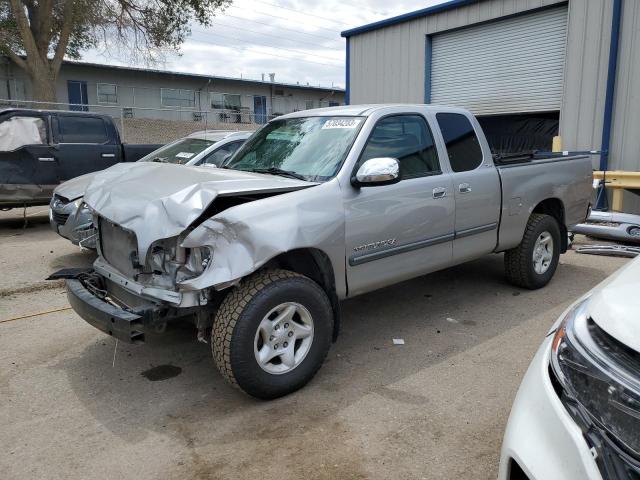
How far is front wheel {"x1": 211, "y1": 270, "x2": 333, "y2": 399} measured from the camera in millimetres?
3236

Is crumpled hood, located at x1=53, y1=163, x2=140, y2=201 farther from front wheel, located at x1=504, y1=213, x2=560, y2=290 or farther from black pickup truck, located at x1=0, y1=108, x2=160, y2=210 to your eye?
front wheel, located at x1=504, y1=213, x2=560, y2=290

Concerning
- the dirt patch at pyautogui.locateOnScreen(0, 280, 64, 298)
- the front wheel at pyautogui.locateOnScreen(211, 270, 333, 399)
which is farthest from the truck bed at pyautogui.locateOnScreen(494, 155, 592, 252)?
the dirt patch at pyautogui.locateOnScreen(0, 280, 64, 298)

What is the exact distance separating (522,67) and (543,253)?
7.27m

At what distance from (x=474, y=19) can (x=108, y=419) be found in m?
11.8

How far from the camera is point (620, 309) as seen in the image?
1.74 m

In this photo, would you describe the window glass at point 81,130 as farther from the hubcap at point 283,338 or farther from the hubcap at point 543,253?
the hubcap at point 543,253

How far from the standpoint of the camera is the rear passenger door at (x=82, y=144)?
9570 millimetres

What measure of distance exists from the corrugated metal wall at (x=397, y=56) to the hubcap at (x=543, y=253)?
25.6 ft

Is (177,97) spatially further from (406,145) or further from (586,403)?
(586,403)

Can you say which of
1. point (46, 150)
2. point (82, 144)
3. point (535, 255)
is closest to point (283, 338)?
point (535, 255)

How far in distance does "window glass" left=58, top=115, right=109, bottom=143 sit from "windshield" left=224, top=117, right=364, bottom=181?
611 centimetres

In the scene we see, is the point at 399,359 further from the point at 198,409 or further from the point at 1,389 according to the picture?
the point at 1,389

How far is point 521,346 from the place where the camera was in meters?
4.32

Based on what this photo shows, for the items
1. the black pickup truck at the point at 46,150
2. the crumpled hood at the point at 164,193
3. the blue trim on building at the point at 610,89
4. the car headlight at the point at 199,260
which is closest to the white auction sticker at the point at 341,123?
the crumpled hood at the point at 164,193
